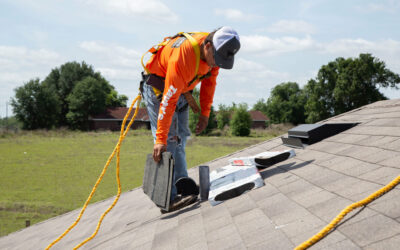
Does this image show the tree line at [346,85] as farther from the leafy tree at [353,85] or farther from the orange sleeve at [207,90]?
the orange sleeve at [207,90]

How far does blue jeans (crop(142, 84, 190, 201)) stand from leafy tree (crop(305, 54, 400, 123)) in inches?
1635

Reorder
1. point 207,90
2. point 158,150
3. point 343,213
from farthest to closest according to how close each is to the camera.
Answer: point 207,90
point 158,150
point 343,213

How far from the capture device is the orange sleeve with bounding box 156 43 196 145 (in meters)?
2.80

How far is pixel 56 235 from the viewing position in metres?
4.49

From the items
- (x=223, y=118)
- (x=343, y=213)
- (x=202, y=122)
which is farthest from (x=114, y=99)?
(x=343, y=213)

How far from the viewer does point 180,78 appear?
9.23 ft

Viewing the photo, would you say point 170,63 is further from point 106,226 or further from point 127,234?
point 106,226

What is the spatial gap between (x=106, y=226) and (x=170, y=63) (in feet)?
7.61

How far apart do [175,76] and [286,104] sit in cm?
7332

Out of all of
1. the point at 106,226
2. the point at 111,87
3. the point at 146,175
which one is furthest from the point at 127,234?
the point at 111,87

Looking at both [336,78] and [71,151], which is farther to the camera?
[336,78]

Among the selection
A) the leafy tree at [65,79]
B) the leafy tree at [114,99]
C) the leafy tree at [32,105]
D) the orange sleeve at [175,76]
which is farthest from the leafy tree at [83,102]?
the orange sleeve at [175,76]

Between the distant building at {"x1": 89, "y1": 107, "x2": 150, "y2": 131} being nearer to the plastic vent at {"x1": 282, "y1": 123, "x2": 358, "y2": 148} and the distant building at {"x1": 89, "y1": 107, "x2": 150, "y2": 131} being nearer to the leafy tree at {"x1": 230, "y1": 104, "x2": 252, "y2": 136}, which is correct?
the leafy tree at {"x1": 230, "y1": 104, "x2": 252, "y2": 136}

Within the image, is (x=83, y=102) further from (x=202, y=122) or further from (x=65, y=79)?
(x=202, y=122)
